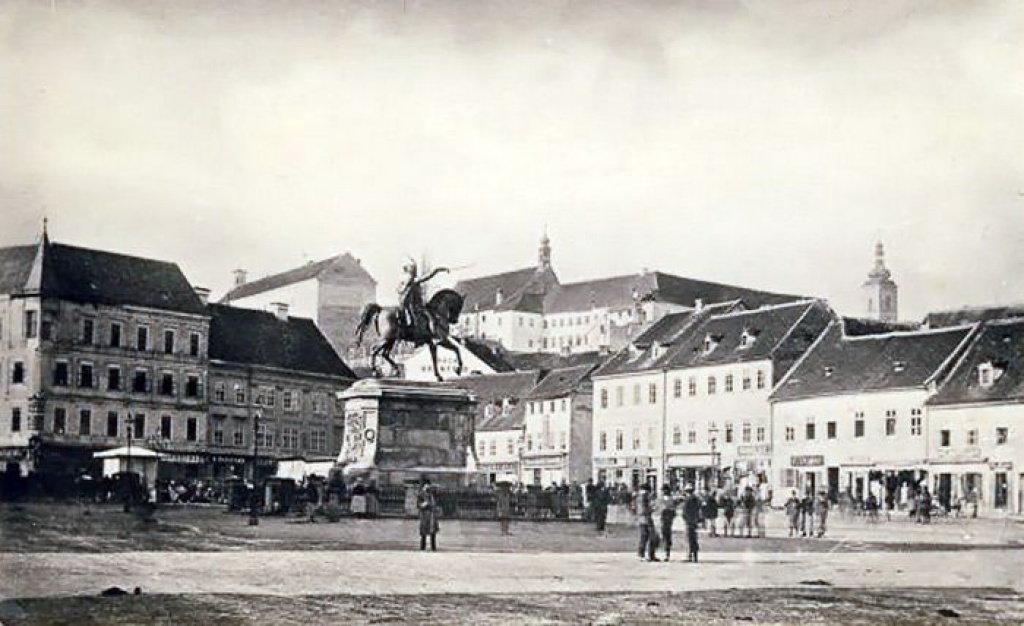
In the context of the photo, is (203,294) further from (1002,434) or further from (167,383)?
(1002,434)

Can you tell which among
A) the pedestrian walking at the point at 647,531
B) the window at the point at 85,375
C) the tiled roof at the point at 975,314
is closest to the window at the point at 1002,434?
the tiled roof at the point at 975,314

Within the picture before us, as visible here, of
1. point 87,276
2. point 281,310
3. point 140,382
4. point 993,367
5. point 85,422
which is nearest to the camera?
point 87,276

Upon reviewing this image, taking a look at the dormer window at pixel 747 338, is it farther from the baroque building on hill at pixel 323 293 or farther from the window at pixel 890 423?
the baroque building on hill at pixel 323 293

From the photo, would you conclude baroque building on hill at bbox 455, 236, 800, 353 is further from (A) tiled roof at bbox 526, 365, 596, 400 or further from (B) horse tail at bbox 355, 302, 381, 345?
(B) horse tail at bbox 355, 302, 381, 345

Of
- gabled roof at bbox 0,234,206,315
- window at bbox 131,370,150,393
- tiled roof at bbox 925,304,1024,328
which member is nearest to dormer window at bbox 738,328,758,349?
tiled roof at bbox 925,304,1024,328

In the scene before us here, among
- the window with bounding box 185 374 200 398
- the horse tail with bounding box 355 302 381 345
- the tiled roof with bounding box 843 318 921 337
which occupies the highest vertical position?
the tiled roof with bounding box 843 318 921 337

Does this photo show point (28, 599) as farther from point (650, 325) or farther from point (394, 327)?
point (650, 325)

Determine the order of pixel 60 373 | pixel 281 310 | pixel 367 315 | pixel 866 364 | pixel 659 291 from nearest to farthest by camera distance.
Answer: pixel 60 373
pixel 281 310
pixel 367 315
pixel 659 291
pixel 866 364

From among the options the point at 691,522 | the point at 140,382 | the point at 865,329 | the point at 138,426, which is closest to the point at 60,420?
the point at 140,382
